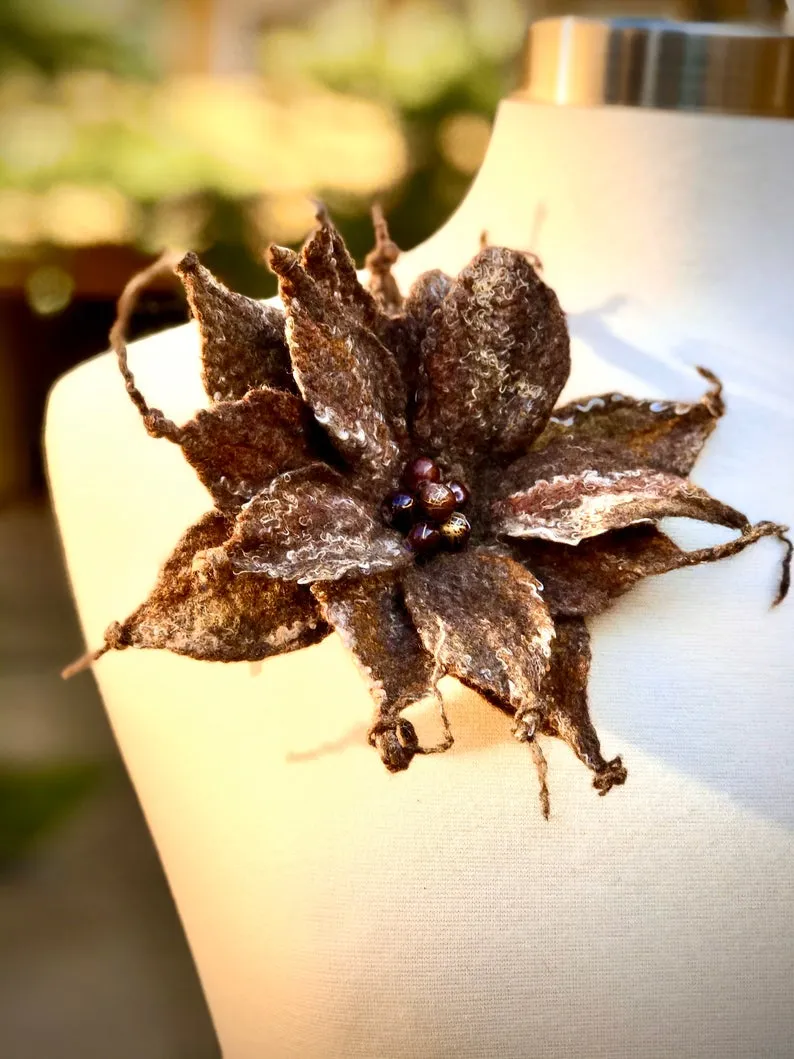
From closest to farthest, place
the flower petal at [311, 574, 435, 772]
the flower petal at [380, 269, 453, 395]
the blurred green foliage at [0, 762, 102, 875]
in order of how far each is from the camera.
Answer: the flower petal at [311, 574, 435, 772], the flower petal at [380, 269, 453, 395], the blurred green foliage at [0, 762, 102, 875]

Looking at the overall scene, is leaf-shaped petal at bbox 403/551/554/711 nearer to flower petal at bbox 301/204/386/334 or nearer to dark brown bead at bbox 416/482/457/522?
dark brown bead at bbox 416/482/457/522

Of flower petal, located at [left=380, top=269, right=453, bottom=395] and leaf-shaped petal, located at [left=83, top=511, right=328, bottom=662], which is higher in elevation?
flower petal, located at [left=380, top=269, right=453, bottom=395]

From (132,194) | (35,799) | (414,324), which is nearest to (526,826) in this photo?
(414,324)

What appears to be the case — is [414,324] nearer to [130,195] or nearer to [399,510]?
[399,510]

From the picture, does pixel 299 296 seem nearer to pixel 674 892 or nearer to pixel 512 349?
pixel 512 349

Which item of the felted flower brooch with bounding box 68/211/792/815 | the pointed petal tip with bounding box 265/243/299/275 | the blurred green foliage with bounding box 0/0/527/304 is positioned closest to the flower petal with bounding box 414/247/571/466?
the felted flower brooch with bounding box 68/211/792/815

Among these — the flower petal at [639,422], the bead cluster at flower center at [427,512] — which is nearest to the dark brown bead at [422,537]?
the bead cluster at flower center at [427,512]
